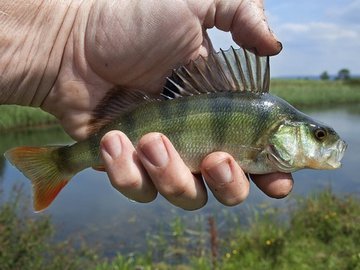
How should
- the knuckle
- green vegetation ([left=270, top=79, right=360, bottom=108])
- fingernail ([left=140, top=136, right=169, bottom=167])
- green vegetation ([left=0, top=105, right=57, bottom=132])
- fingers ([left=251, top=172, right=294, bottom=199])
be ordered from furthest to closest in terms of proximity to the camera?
1. green vegetation ([left=270, top=79, right=360, bottom=108])
2. green vegetation ([left=0, top=105, right=57, bottom=132])
3. fingers ([left=251, top=172, right=294, bottom=199])
4. the knuckle
5. fingernail ([left=140, top=136, right=169, bottom=167])

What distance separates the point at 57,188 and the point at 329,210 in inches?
257

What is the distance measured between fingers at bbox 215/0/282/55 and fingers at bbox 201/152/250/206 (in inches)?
31.3

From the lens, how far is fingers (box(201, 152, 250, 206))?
2537mm

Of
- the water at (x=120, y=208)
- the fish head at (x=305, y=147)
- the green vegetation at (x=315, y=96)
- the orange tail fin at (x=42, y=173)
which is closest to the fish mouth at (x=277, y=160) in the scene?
the fish head at (x=305, y=147)

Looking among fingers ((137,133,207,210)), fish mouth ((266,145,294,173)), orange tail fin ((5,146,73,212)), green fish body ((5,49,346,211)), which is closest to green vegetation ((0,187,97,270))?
orange tail fin ((5,146,73,212))

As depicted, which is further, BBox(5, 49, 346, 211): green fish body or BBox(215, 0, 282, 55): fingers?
BBox(215, 0, 282, 55): fingers

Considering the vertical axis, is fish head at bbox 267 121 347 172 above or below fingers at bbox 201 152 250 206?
above

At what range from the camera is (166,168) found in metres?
2.55

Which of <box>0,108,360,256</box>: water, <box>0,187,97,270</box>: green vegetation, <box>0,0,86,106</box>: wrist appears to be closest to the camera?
<box>0,0,86,106</box>: wrist

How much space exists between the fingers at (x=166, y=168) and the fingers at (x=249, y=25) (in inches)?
35.0

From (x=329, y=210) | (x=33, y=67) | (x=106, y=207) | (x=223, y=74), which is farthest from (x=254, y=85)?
(x=106, y=207)

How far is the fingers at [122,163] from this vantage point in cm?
260

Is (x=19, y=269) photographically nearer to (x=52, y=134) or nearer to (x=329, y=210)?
(x=329, y=210)

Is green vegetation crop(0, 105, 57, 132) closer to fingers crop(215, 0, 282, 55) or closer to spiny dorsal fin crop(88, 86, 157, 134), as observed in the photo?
spiny dorsal fin crop(88, 86, 157, 134)
